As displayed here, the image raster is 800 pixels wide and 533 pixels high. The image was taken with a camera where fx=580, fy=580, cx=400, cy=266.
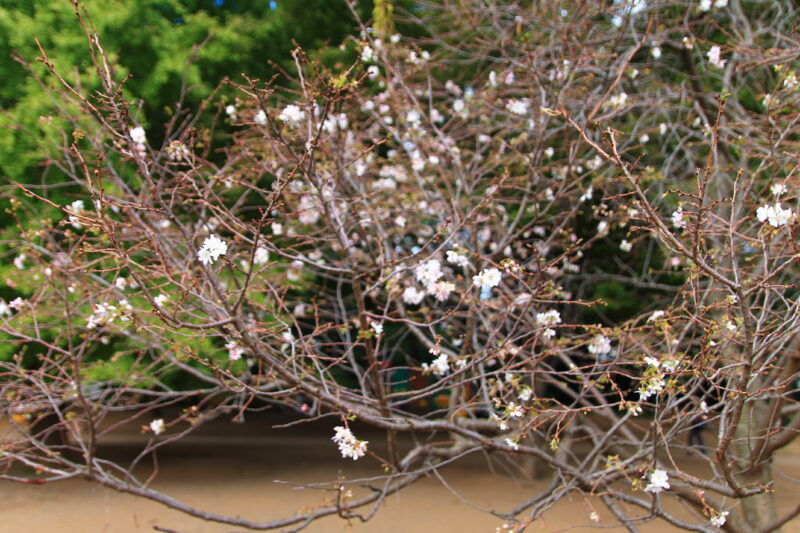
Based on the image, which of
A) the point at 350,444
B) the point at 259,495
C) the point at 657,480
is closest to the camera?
the point at 657,480

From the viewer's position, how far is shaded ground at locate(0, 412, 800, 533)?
17.4 ft

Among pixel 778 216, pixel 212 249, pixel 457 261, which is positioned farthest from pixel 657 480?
pixel 212 249

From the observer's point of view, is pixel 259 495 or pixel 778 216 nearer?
pixel 778 216

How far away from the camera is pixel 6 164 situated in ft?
15.8

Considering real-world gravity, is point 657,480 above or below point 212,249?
below

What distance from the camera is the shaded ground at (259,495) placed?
5.31 metres

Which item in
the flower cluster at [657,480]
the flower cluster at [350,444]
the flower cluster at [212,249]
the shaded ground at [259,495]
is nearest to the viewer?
the flower cluster at [212,249]

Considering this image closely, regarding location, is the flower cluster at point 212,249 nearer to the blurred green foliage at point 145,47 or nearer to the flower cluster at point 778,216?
the blurred green foliage at point 145,47

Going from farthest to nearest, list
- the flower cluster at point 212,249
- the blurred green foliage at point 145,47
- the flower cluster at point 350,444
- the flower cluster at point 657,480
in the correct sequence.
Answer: the blurred green foliage at point 145,47
the flower cluster at point 350,444
the flower cluster at point 657,480
the flower cluster at point 212,249

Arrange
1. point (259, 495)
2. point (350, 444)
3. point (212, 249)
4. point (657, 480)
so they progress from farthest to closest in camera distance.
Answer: point (259, 495) < point (350, 444) < point (657, 480) < point (212, 249)

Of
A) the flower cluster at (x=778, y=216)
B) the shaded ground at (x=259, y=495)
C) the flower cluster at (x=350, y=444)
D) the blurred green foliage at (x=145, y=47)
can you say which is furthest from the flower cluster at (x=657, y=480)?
the blurred green foliage at (x=145, y=47)

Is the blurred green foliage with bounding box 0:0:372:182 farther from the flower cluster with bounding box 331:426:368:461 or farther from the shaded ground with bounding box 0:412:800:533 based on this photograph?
the shaded ground with bounding box 0:412:800:533

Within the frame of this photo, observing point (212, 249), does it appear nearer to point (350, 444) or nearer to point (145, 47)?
point (350, 444)

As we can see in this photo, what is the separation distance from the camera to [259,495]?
19.8 feet
